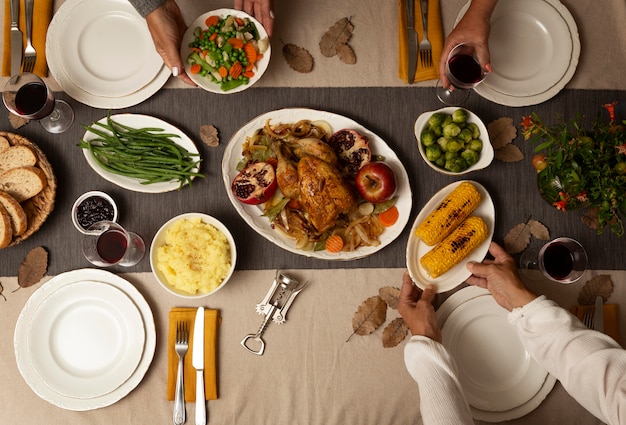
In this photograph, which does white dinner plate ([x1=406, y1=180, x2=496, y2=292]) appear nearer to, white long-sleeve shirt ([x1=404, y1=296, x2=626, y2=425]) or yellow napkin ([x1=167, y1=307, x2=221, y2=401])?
white long-sleeve shirt ([x1=404, y1=296, x2=626, y2=425])

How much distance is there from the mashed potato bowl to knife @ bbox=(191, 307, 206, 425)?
0.18 metres

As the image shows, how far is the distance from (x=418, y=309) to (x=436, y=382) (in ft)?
1.22

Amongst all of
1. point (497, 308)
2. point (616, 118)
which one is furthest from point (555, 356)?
point (616, 118)

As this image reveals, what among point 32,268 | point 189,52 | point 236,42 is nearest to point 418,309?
point 236,42

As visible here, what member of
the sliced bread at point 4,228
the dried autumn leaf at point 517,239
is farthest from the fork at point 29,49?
the dried autumn leaf at point 517,239

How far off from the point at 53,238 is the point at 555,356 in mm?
2624

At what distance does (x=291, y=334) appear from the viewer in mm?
2580

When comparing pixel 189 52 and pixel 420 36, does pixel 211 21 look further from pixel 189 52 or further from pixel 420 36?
pixel 420 36

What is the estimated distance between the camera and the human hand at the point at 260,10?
2621 mm

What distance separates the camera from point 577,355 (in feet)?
7.03

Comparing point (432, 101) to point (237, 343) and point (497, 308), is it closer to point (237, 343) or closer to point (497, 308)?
point (497, 308)

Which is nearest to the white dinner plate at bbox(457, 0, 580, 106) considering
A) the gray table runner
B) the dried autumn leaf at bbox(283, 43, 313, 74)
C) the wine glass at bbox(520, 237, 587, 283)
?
the gray table runner

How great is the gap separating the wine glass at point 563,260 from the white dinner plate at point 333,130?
75 centimetres

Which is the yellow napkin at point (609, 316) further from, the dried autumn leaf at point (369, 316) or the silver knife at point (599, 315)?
the dried autumn leaf at point (369, 316)
